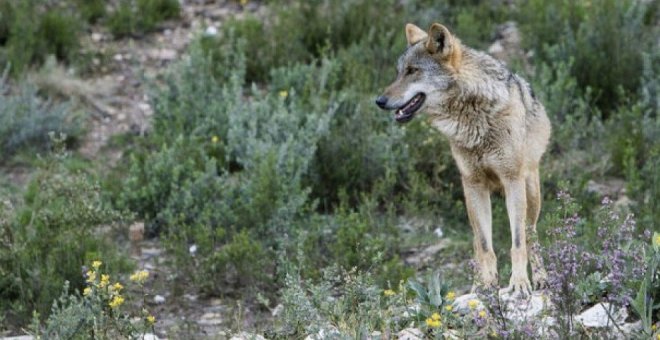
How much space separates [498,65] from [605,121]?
10.4 feet

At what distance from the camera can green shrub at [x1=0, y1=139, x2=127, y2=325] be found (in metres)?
8.23

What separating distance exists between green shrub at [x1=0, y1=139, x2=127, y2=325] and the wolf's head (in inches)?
87.0

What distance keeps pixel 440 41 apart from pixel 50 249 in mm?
3085

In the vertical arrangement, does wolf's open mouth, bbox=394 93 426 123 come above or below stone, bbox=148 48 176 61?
above

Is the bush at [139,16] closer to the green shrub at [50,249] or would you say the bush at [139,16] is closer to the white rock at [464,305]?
the green shrub at [50,249]

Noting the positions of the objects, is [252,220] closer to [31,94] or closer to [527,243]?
[527,243]

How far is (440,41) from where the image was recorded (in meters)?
7.59

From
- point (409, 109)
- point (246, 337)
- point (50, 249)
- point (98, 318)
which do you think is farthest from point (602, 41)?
point (98, 318)

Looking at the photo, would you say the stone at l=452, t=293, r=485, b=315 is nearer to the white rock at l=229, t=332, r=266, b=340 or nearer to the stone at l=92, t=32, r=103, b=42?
the white rock at l=229, t=332, r=266, b=340

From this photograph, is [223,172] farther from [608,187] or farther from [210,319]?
[608,187]

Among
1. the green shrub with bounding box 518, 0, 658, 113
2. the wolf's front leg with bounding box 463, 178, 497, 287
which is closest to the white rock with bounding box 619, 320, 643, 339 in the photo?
the wolf's front leg with bounding box 463, 178, 497, 287

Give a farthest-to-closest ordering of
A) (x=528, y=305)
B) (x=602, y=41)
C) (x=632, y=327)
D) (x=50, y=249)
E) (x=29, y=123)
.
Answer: (x=602, y=41)
(x=29, y=123)
(x=50, y=249)
(x=528, y=305)
(x=632, y=327)

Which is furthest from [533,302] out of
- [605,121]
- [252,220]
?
[605,121]

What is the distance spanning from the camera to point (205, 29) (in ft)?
41.5
